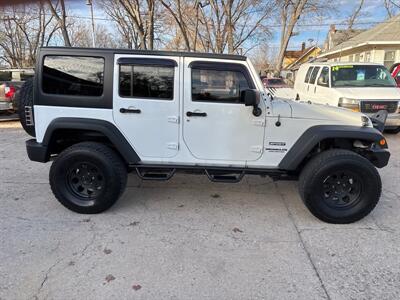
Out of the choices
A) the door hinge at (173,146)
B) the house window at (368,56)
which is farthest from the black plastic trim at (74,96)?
the house window at (368,56)

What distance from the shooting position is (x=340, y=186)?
3.85 meters

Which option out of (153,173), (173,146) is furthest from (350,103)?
(153,173)

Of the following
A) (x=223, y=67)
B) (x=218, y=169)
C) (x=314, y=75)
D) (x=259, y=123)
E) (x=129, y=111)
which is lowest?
(x=218, y=169)

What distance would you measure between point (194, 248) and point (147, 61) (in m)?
2.11

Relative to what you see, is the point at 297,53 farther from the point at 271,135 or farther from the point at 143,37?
the point at 271,135

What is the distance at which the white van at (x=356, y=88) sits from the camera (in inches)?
304

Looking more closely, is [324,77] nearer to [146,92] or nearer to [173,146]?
[173,146]

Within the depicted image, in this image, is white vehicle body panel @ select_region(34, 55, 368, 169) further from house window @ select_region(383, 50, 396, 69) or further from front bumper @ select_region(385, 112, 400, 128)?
house window @ select_region(383, 50, 396, 69)

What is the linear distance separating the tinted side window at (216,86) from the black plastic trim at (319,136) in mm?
857

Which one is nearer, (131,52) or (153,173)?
(131,52)

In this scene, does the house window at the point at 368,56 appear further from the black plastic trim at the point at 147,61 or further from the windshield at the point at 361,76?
the black plastic trim at the point at 147,61

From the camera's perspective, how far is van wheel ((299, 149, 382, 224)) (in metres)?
3.68

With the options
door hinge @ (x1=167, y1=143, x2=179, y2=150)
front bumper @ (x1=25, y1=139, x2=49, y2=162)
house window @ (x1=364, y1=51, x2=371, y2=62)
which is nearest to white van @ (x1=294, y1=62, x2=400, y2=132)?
door hinge @ (x1=167, y1=143, x2=179, y2=150)

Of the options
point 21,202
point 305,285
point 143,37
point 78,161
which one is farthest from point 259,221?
point 143,37
